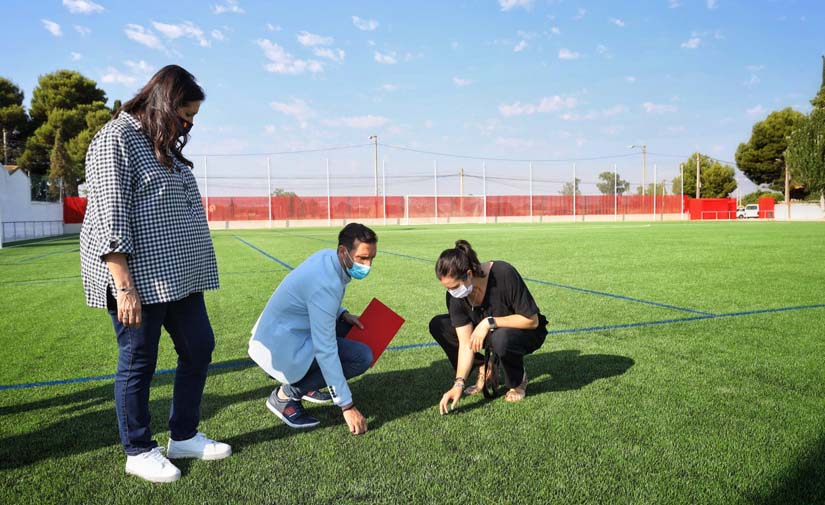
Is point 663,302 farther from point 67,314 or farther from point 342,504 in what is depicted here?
point 67,314

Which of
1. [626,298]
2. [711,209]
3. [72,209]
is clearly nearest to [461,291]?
[626,298]

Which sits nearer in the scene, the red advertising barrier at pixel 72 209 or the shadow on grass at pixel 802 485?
the shadow on grass at pixel 802 485

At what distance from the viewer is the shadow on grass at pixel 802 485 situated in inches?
88.0

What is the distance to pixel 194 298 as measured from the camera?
2.62 metres

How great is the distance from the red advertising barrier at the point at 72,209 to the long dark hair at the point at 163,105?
40.5 meters

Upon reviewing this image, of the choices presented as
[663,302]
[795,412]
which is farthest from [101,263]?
[663,302]

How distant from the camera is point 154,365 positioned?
252 cm

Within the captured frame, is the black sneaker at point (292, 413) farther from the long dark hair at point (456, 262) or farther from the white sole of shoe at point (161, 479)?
the long dark hair at point (456, 262)

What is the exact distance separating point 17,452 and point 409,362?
2.51 m

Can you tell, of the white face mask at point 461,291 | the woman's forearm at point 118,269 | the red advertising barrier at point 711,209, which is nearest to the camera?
the woman's forearm at point 118,269

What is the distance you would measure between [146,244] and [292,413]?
1.30 m

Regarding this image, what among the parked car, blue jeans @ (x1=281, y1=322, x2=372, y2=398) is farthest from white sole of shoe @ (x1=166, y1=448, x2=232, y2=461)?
the parked car

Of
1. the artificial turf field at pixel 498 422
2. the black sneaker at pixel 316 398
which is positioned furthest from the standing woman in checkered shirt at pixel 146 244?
the black sneaker at pixel 316 398

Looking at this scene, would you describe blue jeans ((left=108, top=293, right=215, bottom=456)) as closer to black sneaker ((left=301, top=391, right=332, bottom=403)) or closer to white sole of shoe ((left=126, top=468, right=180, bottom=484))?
white sole of shoe ((left=126, top=468, right=180, bottom=484))
